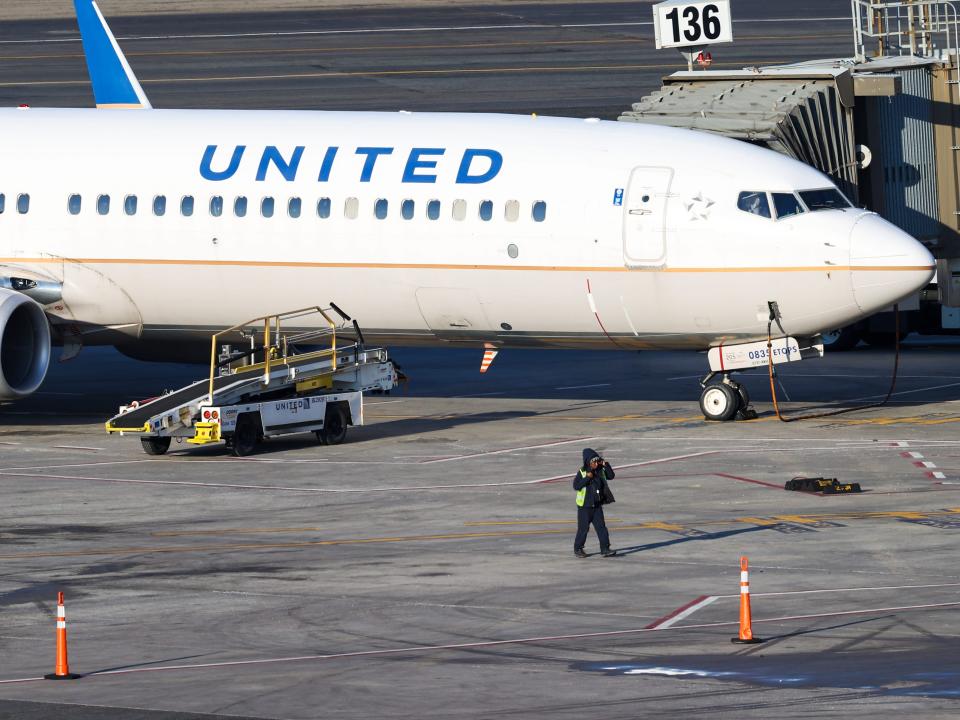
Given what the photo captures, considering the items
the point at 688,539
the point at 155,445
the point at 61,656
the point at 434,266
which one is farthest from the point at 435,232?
the point at 61,656

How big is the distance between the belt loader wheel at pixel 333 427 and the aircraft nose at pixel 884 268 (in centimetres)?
1011

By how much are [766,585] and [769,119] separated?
57.9 feet

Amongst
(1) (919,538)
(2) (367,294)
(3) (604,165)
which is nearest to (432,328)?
(2) (367,294)

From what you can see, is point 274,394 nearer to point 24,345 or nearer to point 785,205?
point 24,345

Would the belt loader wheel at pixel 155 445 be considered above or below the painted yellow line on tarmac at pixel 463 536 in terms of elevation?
above

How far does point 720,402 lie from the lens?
36.3m

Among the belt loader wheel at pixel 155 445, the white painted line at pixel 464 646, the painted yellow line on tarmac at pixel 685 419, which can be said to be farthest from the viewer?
the painted yellow line on tarmac at pixel 685 419

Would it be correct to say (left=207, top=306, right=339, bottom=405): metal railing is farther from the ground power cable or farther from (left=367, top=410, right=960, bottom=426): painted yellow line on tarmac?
the ground power cable

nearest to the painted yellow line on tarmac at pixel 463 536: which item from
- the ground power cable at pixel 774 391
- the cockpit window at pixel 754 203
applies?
the ground power cable at pixel 774 391

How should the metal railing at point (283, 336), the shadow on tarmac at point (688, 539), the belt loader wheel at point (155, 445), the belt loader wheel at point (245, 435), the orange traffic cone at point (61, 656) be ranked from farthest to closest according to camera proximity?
the metal railing at point (283, 336) → the belt loader wheel at point (155, 445) → the belt loader wheel at point (245, 435) → the shadow on tarmac at point (688, 539) → the orange traffic cone at point (61, 656)

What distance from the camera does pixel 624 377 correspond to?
4444 cm

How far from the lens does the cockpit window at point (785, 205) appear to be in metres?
34.0

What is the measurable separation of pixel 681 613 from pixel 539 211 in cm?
1444

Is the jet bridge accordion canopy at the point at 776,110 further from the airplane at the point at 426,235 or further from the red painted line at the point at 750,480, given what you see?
the red painted line at the point at 750,480
